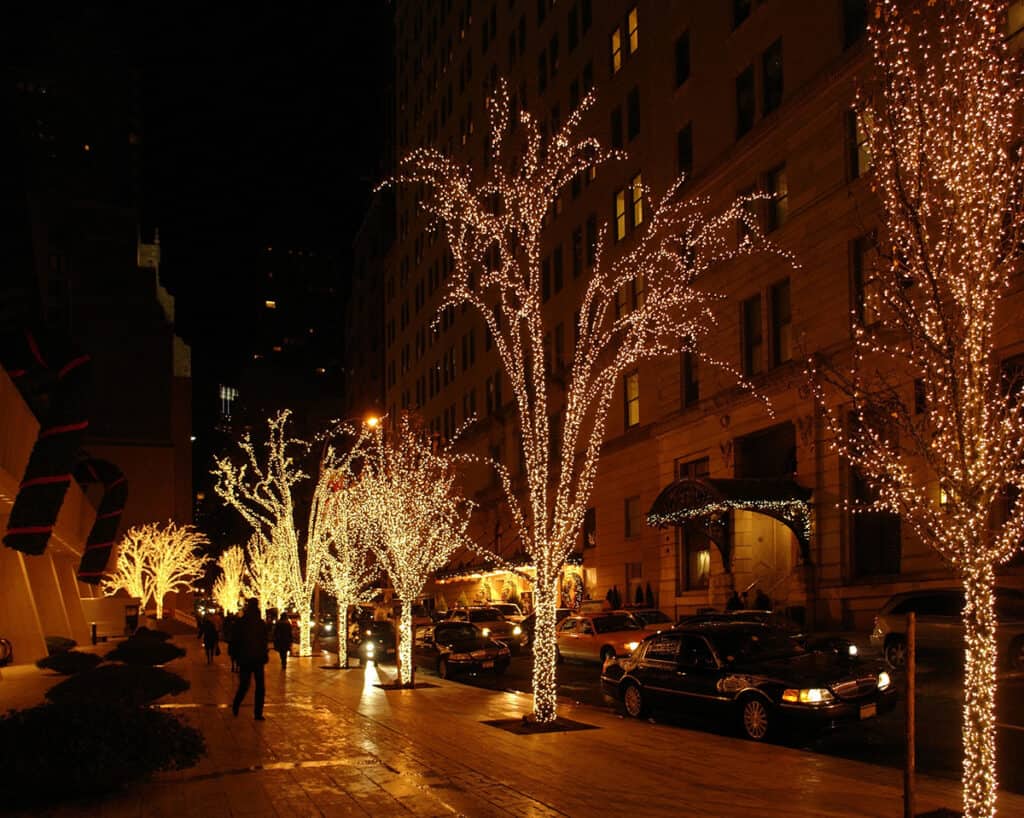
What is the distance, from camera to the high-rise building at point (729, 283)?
3019cm

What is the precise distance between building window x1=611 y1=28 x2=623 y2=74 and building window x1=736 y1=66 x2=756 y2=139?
1020 cm

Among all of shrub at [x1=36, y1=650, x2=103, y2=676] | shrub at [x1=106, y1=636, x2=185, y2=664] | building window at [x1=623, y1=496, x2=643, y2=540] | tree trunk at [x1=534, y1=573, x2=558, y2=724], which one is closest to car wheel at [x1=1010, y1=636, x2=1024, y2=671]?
tree trunk at [x1=534, y1=573, x2=558, y2=724]

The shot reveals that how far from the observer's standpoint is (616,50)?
4638cm

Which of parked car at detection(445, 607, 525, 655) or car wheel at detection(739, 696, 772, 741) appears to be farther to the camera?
parked car at detection(445, 607, 525, 655)

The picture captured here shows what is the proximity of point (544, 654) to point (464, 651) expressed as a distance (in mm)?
12723

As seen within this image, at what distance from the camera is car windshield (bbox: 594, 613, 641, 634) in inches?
1170

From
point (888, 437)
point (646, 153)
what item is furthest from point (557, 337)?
point (888, 437)

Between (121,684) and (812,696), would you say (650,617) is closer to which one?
(812,696)

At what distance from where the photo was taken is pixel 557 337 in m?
52.1

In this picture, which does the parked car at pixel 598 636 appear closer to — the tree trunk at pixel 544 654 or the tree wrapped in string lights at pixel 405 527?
the tree wrapped in string lights at pixel 405 527

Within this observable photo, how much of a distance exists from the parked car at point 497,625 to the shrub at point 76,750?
25240 mm

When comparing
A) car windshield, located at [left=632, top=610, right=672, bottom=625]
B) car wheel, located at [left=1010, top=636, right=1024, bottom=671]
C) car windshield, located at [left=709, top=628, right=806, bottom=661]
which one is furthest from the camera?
car windshield, located at [left=632, top=610, right=672, bottom=625]

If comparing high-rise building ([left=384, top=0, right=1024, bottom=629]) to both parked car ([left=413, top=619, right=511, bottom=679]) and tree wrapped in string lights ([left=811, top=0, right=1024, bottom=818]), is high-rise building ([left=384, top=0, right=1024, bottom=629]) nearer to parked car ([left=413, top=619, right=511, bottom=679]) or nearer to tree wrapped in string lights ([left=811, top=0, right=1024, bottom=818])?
parked car ([left=413, top=619, right=511, bottom=679])

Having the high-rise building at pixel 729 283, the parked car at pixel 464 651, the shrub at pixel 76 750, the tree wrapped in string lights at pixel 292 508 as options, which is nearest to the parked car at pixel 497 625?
the parked car at pixel 464 651
